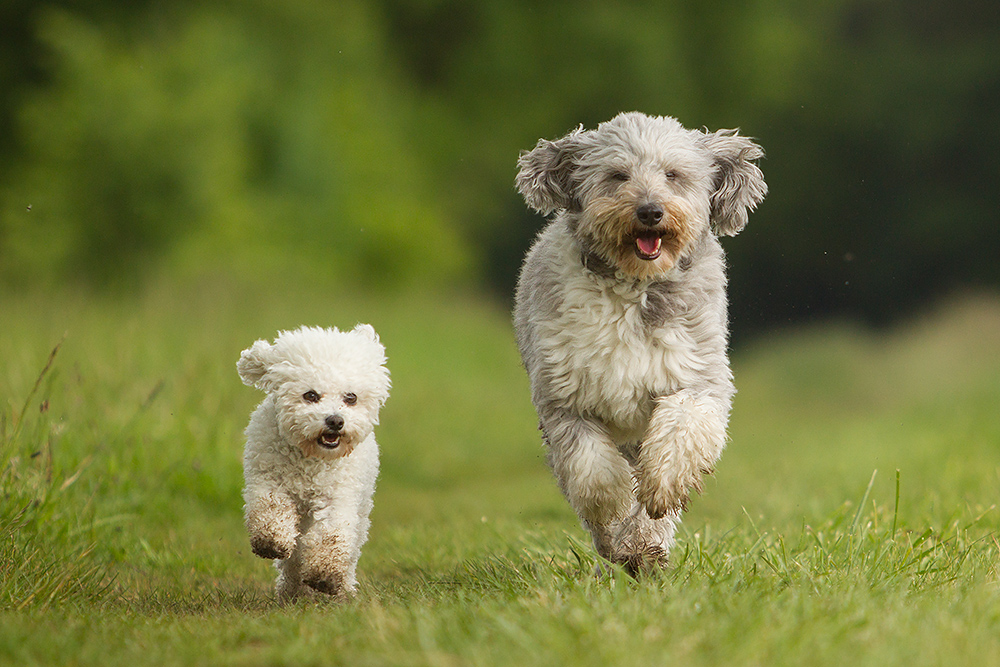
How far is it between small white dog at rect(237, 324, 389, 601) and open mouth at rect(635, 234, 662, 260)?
1.19m

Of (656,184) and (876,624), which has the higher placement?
(656,184)

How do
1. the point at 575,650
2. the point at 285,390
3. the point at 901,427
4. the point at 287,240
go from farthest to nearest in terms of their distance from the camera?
1. the point at 287,240
2. the point at 901,427
3. the point at 285,390
4. the point at 575,650

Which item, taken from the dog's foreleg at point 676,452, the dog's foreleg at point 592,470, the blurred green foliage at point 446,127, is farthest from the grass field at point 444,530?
the blurred green foliage at point 446,127

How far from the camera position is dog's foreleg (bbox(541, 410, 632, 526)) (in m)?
4.17

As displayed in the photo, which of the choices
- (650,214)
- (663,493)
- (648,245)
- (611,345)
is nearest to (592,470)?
(663,493)

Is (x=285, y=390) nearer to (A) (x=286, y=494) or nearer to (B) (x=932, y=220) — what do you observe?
(A) (x=286, y=494)

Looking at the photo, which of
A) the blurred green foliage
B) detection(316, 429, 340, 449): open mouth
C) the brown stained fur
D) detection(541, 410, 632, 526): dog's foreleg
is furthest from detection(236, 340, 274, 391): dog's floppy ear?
the blurred green foliage

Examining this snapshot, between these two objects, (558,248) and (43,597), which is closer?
(43,597)

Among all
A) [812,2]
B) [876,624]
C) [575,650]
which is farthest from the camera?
[812,2]

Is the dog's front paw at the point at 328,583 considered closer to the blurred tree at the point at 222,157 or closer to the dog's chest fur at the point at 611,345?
the dog's chest fur at the point at 611,345

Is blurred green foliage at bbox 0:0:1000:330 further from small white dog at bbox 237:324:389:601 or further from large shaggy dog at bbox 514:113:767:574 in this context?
large shaggy dog at bbox 514:113:767:574

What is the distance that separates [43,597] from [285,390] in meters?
1.17

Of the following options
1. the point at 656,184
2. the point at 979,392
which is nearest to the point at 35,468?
the point at 656,184

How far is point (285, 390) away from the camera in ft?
14.5
